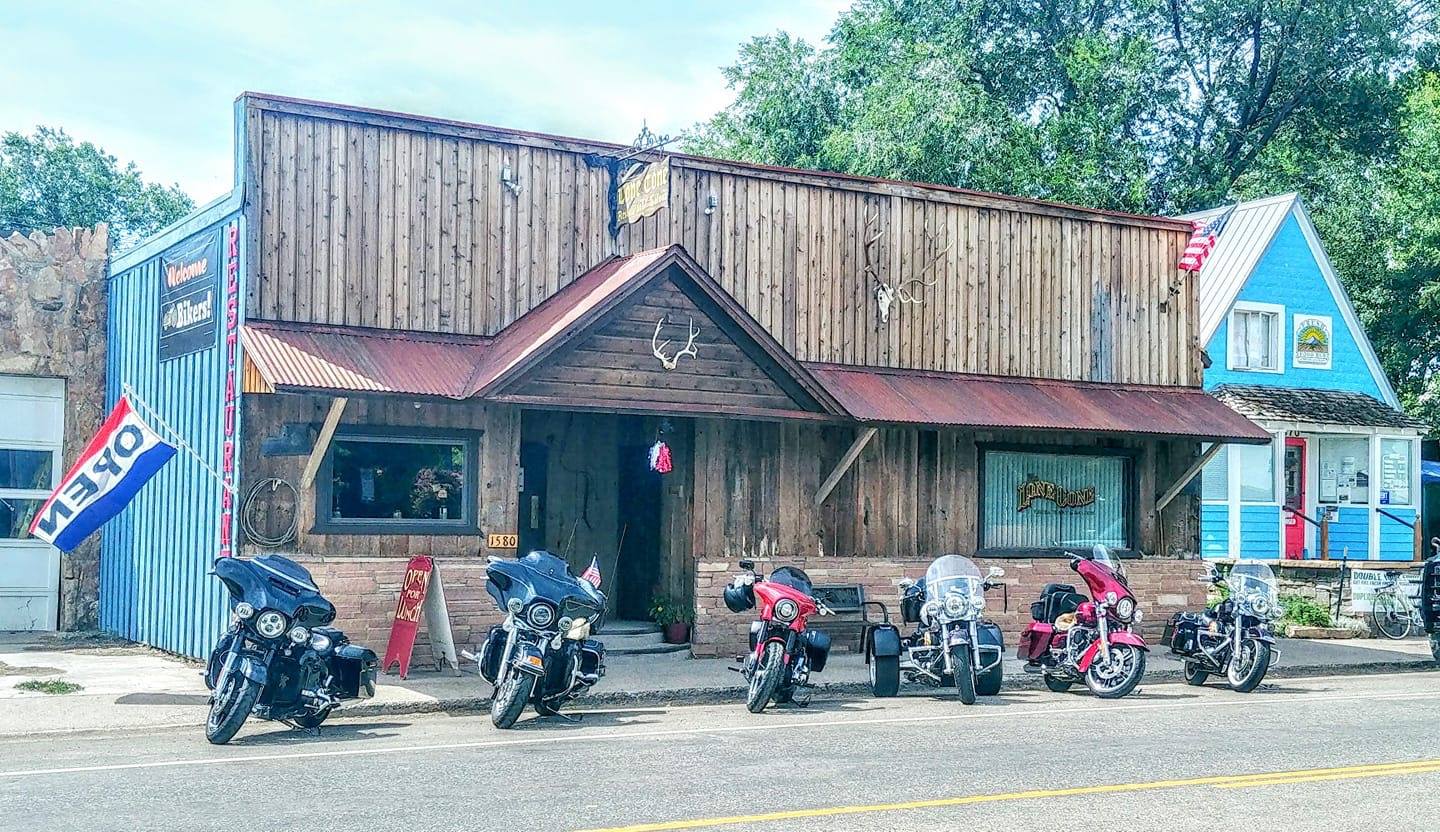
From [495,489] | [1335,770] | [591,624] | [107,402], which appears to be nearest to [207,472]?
[495,489]

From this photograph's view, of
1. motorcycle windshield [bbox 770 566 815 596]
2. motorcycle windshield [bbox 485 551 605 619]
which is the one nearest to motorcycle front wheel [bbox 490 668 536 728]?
motorcycle windshield [bbox 485 551 605 619]

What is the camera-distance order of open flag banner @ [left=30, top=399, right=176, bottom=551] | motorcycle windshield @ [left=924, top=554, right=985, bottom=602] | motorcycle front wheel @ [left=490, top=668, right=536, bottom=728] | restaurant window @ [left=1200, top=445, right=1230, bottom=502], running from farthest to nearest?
restaurant window @ [left=1200, top=445, right=1230, bottom=502], open flag banner @ [left=30, top=399, right=176, bottom=551], motorcycle windshield @ [left=924, top=554, right=985, bottom=602], motorcycle front wheel @ [left=490, top=668, right=536, bottom=728]

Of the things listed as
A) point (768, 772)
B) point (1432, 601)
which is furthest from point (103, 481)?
point (1432, 601)

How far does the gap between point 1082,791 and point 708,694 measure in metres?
5.77

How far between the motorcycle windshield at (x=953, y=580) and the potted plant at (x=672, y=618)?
3651 millimetres

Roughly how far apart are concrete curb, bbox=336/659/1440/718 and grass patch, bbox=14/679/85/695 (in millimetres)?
2806

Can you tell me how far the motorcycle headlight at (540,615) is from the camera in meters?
12.1

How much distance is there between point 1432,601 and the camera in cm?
1856

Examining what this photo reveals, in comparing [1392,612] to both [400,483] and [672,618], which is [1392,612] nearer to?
[672,618]

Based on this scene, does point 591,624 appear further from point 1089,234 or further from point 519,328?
point 1089,234

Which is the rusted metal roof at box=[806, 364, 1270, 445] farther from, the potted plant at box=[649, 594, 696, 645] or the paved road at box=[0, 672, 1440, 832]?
the paved road at box=[0, 672, 1440, 832]

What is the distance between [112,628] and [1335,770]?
45.4 feet

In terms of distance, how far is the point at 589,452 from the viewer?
1900 cm

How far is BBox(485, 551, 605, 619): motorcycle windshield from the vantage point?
12234mm
